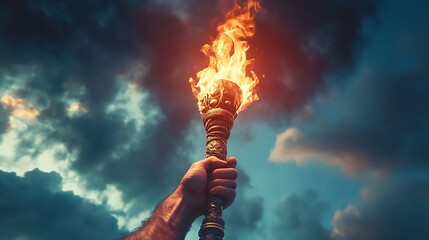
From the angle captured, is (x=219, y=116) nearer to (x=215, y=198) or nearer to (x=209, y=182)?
(x=209, y=182)

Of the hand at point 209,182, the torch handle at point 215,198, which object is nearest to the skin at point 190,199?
the hand at point 209,182

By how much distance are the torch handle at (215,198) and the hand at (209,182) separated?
0.11m

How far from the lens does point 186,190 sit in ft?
18.3

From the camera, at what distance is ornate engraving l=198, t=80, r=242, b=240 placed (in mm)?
5480

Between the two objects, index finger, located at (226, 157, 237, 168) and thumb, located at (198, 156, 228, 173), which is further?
index finger, located at (226, 157, 237, 168)

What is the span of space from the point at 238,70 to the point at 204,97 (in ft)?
4.61

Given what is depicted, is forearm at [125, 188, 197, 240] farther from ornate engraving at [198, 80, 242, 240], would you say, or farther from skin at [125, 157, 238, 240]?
ornate engraving at [198, 80, 242, 240]

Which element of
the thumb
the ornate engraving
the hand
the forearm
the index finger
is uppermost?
the ornate engraving

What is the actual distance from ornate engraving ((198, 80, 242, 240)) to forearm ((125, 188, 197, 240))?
589 millimetres

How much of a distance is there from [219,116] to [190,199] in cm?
128

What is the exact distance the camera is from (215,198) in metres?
5.11

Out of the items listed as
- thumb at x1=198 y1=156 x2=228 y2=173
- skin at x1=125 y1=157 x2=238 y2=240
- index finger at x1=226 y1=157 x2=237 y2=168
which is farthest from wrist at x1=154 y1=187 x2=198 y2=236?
index finger at x1=226 y1=157 x2=237 y2=168

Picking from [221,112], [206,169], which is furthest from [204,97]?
[206,169]

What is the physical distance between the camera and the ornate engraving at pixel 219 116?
18.0ft
